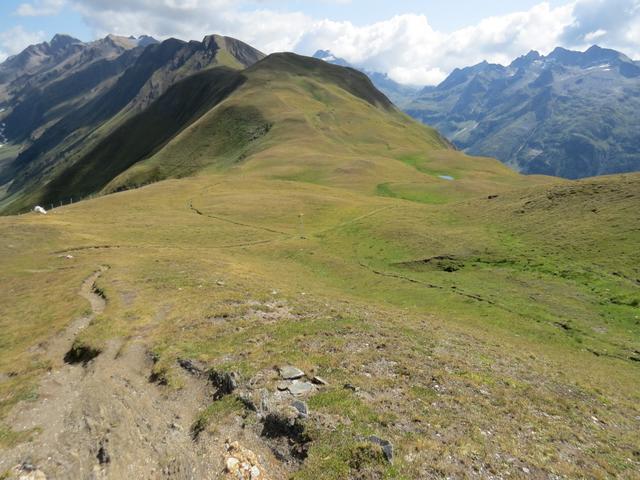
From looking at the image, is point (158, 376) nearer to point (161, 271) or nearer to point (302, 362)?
point (302, 362)

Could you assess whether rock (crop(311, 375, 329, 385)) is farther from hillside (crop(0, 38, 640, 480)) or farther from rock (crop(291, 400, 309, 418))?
rock (crop(291, 400, 309, 418))

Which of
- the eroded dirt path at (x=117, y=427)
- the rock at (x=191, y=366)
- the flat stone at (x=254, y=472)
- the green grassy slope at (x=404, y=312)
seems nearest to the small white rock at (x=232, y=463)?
the eroded dirt path at (x=117, y=427)

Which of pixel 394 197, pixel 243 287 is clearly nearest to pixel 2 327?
pixel 243 287

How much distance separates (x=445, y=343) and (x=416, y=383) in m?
8.49

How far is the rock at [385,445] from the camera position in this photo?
15150 mm

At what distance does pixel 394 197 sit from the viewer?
10844 centimetres

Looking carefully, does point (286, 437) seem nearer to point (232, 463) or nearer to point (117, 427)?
point (232, 463)

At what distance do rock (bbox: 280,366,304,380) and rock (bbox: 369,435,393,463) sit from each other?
5880 millimetres

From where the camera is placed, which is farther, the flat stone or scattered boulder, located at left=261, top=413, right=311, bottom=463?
scattered boulder, located at left=261, top=413, right=311, bottom=463

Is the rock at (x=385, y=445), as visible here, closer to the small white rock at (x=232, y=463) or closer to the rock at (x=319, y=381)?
the rock at (x=319, y=381)

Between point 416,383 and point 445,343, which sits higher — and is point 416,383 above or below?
above

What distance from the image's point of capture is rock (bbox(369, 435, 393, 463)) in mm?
15150

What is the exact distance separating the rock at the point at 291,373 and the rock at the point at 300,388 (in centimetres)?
54

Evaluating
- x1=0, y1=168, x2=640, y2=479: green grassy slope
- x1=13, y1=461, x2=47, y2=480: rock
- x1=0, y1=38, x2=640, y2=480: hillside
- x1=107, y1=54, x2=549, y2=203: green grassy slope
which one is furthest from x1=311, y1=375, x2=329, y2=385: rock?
x1=107, y1=54, x2=549, y2=203: green grassy slope
